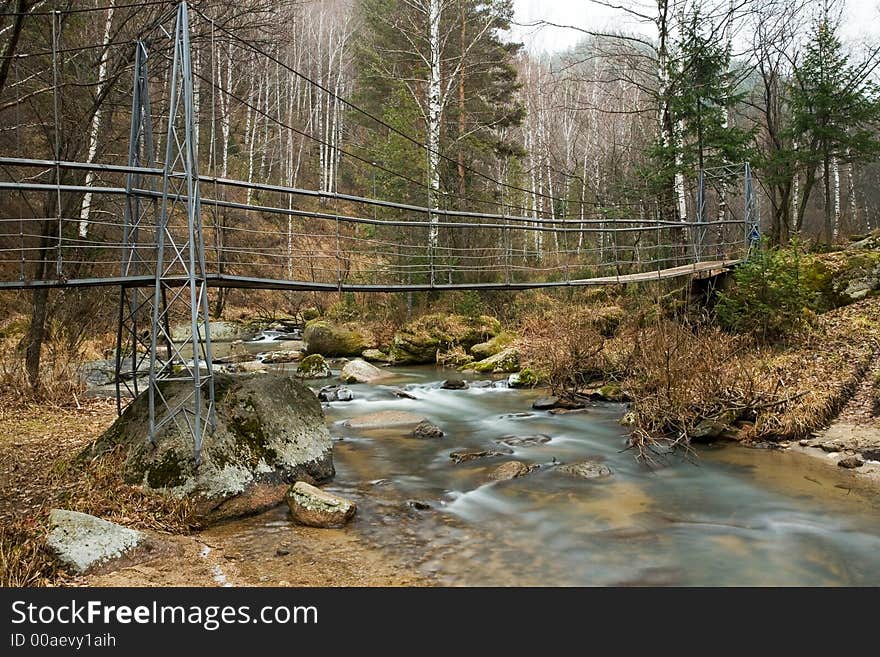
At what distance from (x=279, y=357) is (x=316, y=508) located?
10740mm

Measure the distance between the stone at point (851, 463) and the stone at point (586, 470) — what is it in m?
2.46

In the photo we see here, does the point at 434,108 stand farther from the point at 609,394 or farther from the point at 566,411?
the point at 566,411

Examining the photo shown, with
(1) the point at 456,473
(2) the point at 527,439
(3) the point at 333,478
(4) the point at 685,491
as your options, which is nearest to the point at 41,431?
(3) the point at 333,478

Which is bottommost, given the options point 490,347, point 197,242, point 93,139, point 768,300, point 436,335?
point 490,347

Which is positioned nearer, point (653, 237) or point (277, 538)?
point (277, 538)

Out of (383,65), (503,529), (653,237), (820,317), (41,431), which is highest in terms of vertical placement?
(383,65)

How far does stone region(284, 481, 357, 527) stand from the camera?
5477 millimetres

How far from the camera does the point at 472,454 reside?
26.6ft

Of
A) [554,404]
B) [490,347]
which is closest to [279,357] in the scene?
[490,347]

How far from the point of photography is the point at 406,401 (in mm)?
11516

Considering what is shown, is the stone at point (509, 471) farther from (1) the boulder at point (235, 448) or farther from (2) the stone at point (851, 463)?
(2) the stone at point (851, 463)

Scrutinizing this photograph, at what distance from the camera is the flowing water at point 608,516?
4949 mm
